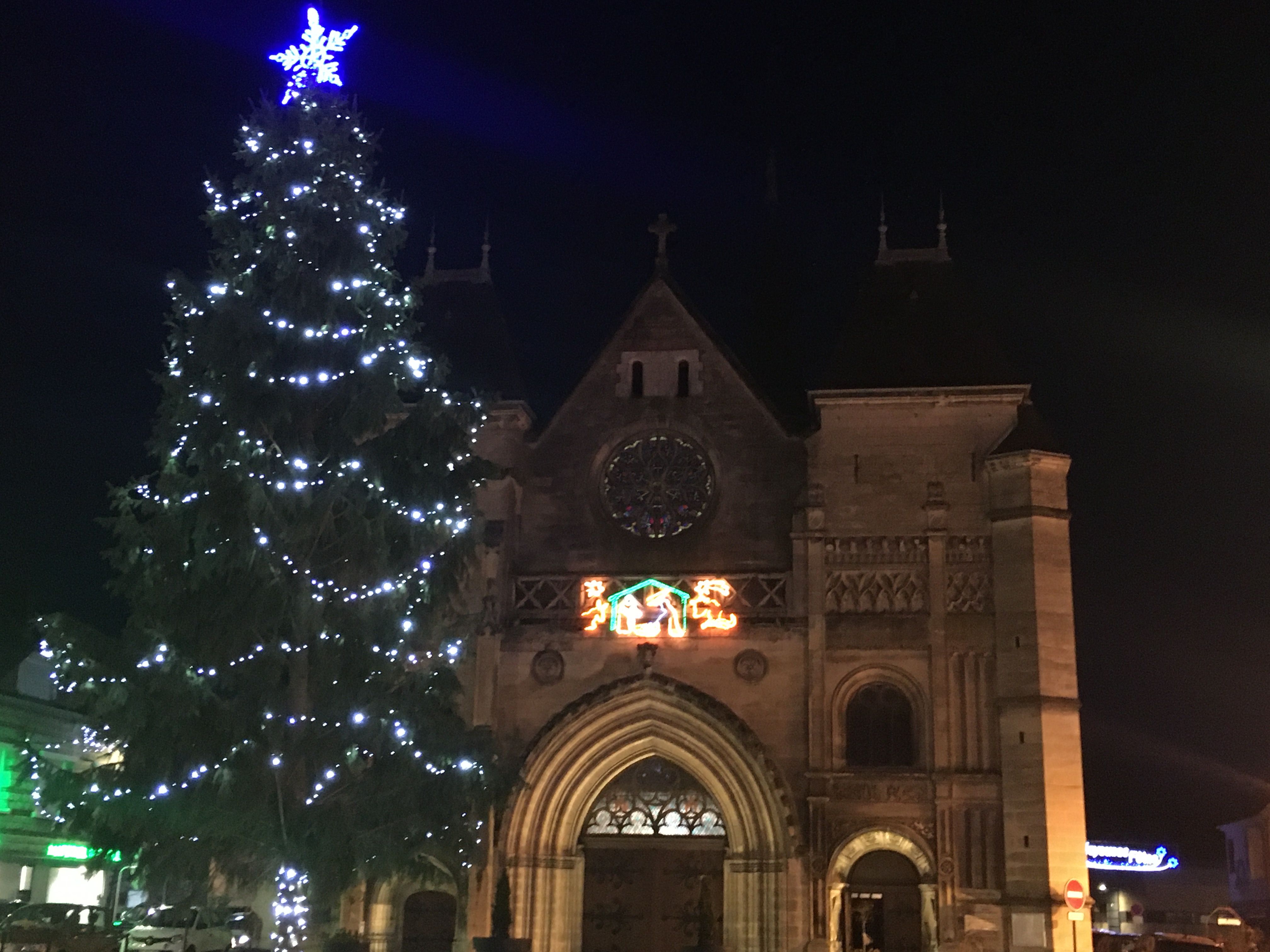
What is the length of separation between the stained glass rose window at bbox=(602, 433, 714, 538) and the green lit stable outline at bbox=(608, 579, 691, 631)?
1321 mm

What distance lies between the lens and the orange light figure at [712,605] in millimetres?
26656

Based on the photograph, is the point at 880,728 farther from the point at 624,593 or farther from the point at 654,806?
the point at 624,593

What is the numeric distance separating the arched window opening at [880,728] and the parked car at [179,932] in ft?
38.9

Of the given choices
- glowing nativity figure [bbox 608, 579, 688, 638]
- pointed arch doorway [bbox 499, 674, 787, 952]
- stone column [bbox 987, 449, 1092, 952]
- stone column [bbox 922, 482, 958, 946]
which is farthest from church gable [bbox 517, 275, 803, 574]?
stone column [bbox 987, 449, 1092, 952]

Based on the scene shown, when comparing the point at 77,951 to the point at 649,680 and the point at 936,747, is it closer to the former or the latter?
the point at 649,680

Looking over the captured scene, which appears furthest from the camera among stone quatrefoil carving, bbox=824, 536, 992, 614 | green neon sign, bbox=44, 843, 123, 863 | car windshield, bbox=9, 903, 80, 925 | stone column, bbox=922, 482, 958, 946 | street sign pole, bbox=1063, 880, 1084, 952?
green neon sign, bbox=44, 843, 123, 863

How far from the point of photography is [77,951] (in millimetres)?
17859

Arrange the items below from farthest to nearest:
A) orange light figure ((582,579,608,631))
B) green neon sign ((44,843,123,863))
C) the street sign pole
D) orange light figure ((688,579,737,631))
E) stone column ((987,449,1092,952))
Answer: green neon sign ((44,843,123,863)) < orange light figure ((582,579,608,631)) < orange light figure ((688,579,737,631)) < stone column ((987,449,1092,952)) < the street sign pole

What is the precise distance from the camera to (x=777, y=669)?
86.7ft

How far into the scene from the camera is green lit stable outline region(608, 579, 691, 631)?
27078mm

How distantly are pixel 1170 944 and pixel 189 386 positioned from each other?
66.6ft

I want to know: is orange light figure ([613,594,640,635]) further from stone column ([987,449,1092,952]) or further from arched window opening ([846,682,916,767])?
stone column ([987,449,1092,952])

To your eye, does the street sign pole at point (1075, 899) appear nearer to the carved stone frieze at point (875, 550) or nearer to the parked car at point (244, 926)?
the carved stone frieze at point (875, 550)

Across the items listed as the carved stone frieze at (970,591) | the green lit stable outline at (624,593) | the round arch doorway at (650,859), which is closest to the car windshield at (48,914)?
Answer: the round arch doorway at (650,859)
